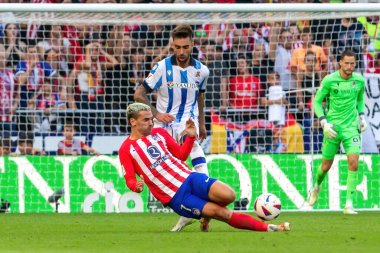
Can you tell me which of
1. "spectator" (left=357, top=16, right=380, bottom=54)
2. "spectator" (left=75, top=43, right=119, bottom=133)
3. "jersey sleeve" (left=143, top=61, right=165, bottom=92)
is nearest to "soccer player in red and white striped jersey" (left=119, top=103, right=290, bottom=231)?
"jersey sleeve" (left=143, top=61, right=165, bottom=92)

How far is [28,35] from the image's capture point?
19.0 metres

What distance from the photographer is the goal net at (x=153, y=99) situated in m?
17.4

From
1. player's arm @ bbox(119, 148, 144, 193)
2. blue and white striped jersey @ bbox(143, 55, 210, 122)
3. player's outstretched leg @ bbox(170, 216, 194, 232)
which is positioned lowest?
player's outstretched leg @ bbox(170, 216, 194, 232)

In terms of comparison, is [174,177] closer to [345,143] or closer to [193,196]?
[193,196]

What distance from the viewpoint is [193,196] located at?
11102 mm

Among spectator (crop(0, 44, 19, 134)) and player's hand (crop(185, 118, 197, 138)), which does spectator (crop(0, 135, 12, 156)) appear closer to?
spectator (crop(0, 44, 19, 134))

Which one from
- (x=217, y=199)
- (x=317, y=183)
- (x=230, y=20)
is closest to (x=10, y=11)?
(x=230, y=20)

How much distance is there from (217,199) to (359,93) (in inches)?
229

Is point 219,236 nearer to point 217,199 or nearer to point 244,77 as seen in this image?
point 217,199

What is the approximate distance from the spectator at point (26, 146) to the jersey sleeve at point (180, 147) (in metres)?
6.93

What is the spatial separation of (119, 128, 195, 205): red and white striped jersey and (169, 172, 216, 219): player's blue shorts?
0.21 ft

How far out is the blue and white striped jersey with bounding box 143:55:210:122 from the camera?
43.9 ft

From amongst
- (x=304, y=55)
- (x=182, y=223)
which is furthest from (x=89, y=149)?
(x=182, y=223)

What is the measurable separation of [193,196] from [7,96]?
8423 mm
